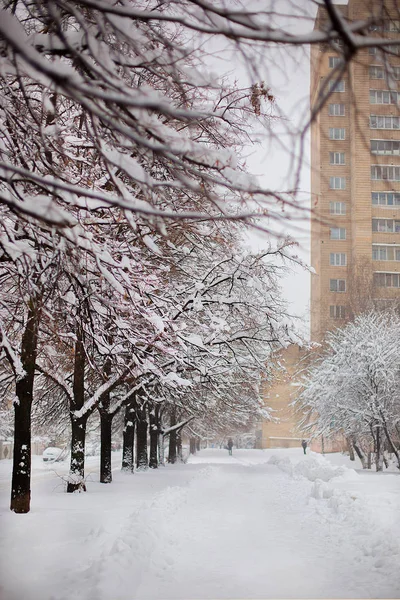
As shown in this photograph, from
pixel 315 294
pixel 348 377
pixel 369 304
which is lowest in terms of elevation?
pixel 348 377

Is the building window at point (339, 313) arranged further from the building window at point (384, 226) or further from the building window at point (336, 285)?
the building window at point (384, 226)

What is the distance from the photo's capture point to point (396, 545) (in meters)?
7.97

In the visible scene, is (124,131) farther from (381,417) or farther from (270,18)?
(381,417)

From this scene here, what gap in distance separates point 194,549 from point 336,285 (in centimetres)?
5978

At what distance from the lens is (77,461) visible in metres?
15.0

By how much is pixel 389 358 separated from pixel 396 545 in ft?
69.8

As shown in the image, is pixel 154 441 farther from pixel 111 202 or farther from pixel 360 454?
pixel 111 202

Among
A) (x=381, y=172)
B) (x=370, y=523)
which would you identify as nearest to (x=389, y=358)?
(x=370, y=523)

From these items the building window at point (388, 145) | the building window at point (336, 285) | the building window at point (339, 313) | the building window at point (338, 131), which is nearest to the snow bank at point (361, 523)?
the building window at point (339, 313)

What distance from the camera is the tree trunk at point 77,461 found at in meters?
14.8

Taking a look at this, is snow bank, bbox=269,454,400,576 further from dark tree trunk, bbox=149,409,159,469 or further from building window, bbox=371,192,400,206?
building window, bbox=371,192,400,206

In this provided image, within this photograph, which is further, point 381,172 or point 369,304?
point 369,304

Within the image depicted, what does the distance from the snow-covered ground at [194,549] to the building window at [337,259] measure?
54.2 m

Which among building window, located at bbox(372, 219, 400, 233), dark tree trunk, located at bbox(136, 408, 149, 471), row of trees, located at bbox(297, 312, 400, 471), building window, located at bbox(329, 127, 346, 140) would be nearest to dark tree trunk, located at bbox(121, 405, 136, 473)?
dark tree trunk, located at bbox(136, 408, 149, 471)
